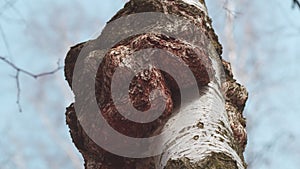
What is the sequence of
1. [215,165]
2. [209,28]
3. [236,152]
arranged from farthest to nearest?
[209,28] < [236,152] < [215,165]

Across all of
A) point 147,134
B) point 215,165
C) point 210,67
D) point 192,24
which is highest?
point 192,24

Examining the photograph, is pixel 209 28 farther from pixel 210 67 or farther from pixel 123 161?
pixel 123 161

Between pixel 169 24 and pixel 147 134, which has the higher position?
pixel 169 24

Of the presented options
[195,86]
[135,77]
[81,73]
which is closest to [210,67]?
[195,86]

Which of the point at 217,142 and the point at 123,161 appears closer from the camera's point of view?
the point at 217,142

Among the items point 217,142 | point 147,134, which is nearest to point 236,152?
point 217,142

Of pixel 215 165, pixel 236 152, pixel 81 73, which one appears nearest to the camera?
pixel 215 165
